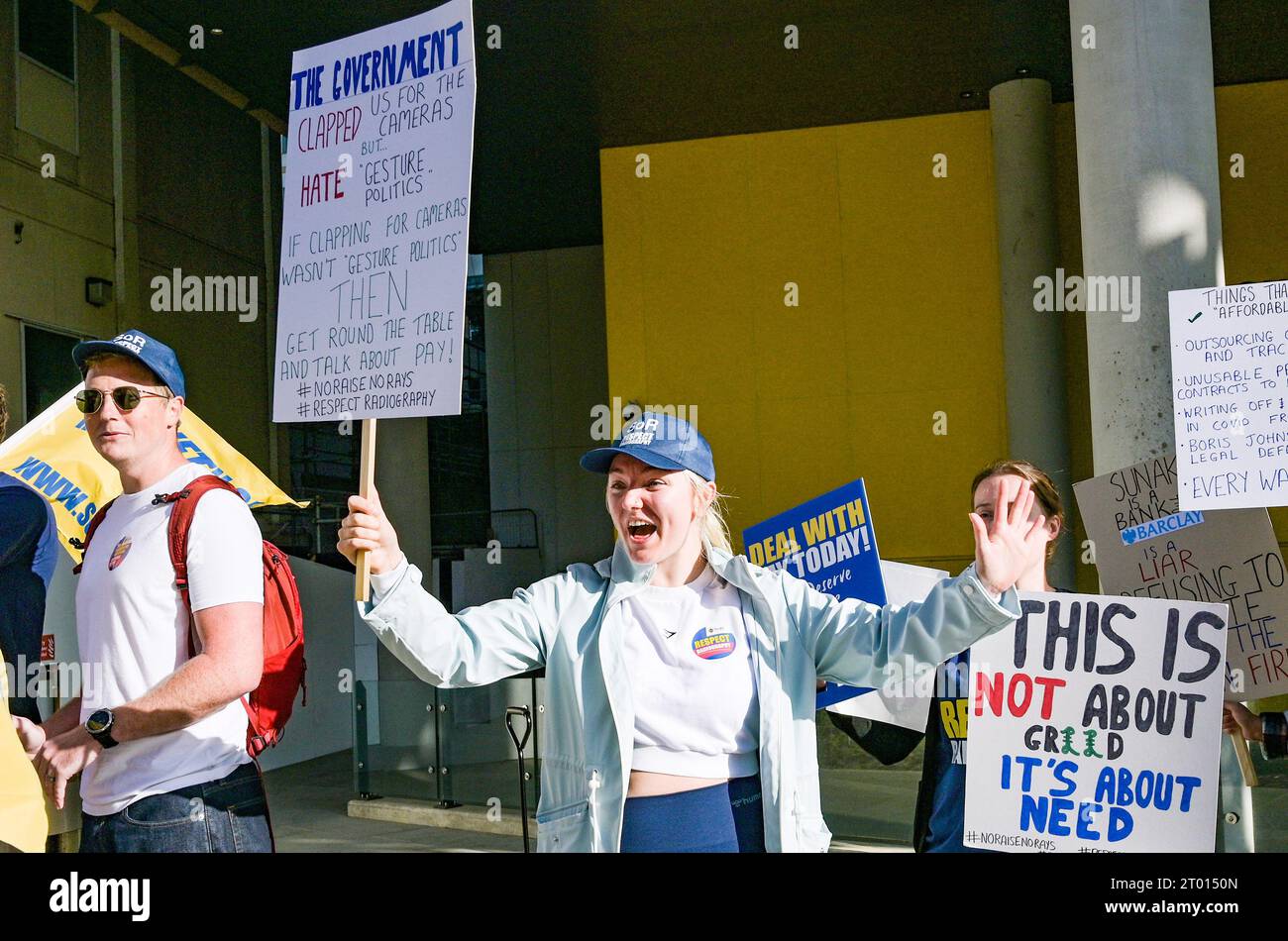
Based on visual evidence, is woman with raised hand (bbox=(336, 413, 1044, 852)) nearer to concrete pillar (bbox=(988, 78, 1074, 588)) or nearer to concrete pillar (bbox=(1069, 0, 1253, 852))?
concrete pillar (bbox=(1069, 0, 1253, 852))

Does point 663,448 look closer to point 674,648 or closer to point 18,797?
point 674,648

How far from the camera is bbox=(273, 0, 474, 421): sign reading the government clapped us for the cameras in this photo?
3.04m

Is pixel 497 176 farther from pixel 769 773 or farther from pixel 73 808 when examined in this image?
pixel 769 773

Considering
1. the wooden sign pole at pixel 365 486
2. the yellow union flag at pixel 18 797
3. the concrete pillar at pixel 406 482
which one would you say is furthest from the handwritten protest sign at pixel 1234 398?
the concrete pillar at pixel 406 482

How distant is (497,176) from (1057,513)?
12748 mm

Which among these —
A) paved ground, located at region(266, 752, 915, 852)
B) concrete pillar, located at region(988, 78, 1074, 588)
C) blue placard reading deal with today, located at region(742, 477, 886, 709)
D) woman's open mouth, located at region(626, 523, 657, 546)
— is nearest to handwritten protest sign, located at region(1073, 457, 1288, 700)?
blue placard reading deal with today, located at region(742, 477, 886, 709)

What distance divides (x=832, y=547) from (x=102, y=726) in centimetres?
253

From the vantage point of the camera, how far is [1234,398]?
Answer: 3.87 metres

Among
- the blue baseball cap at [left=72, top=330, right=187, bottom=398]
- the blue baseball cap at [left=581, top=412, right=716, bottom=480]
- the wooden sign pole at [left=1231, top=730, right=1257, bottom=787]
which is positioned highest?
the blue baseball cap at [left=72, top=330, right=187, bottom=398]

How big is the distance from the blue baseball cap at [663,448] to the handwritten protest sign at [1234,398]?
1667mm

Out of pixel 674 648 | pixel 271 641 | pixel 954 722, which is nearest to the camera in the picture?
pixel 674 648

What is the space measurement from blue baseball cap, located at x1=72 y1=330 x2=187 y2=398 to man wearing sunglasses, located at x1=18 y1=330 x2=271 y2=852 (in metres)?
0.30

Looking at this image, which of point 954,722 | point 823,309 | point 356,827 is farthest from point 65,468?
point 823,309
